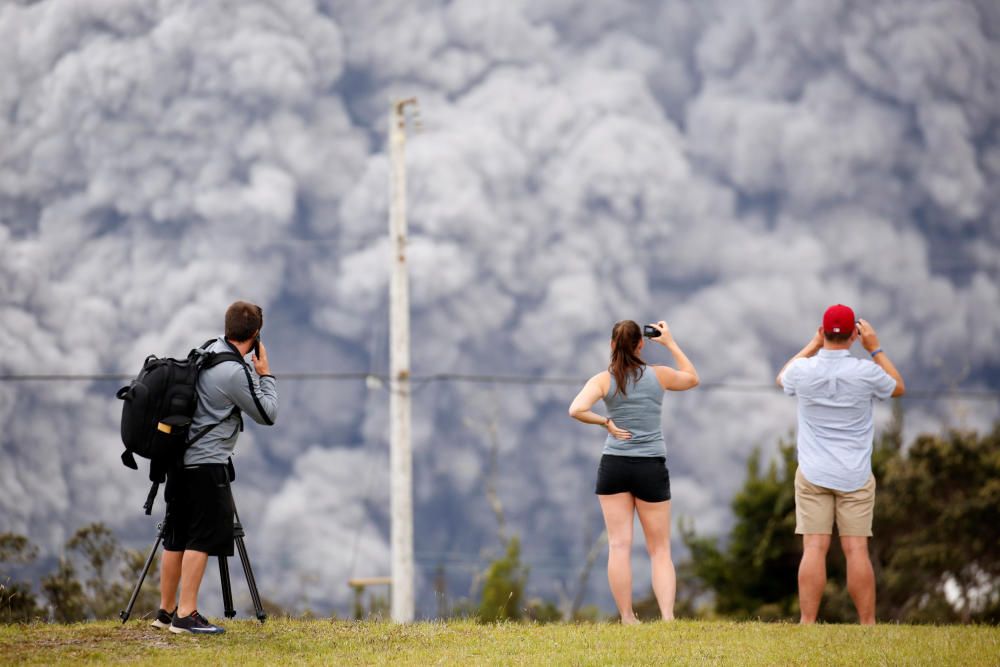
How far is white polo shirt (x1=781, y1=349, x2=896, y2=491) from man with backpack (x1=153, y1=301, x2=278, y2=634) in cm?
367

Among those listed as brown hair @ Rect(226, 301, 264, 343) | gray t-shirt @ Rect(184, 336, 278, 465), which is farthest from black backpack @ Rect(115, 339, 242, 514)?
brown hair @ Rect(226, 301, 264, 343)

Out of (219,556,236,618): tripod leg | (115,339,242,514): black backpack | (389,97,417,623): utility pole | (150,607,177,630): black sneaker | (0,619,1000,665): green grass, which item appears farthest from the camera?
(389,97,417,623): utility pole

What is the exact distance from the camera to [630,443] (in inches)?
306

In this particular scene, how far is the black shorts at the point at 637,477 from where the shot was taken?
25.4ft

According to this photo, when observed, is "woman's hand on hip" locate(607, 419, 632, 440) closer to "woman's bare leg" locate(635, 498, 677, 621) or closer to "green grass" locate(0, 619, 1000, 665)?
"woman's bare leg" locate(635, 498, 677, 621)

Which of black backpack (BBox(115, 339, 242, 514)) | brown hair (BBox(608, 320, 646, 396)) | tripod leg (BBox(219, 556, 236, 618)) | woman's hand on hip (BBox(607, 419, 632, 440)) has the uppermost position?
brown hair (BBox(608, 320, 646, 396))

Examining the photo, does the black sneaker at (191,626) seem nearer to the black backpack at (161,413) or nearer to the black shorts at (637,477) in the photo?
the black backpack at (161,413)

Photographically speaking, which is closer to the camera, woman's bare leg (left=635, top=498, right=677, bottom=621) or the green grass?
the green grass

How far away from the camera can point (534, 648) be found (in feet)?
22.7

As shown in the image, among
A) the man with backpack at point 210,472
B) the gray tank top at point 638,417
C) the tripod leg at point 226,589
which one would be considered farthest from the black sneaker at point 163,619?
the gray tank top at point 638,417

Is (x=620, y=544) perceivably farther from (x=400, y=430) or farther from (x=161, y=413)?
(x=400, y=430)

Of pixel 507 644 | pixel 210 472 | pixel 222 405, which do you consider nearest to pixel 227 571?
pixel 210 472

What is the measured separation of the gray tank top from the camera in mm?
7773

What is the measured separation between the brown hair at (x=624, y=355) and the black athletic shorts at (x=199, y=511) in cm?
269
